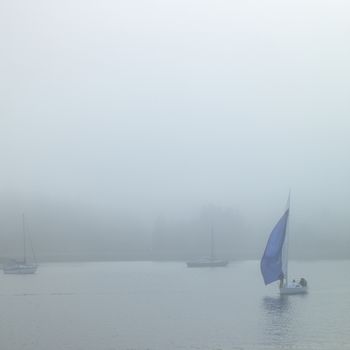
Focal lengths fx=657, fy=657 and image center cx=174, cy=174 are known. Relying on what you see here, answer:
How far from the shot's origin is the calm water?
36438mm

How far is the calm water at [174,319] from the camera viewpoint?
120 ft

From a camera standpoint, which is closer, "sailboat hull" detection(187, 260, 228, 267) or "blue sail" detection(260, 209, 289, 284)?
"blue sail" detection(260, 209, 289, 284)

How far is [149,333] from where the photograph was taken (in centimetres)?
4044

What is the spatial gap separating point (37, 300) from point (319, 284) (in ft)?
125

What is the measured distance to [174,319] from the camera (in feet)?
157

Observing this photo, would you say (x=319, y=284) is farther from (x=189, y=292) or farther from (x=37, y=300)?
(x=37, y=300)

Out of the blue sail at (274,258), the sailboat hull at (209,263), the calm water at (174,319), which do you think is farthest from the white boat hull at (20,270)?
the blue sail at (274,258)

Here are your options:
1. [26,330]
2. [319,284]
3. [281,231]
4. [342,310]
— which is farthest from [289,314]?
[319,284]

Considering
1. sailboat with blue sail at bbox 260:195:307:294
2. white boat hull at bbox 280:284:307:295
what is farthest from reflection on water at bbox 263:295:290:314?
sailboat with blue sail at bbox 260:195:307:294

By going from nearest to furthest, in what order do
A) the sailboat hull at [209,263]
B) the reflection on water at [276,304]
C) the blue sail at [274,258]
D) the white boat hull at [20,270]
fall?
the reflection on water at [276,304], the blue sail at [274,258], the white boat hull at [20,270], the sailboat hull at [209,263]

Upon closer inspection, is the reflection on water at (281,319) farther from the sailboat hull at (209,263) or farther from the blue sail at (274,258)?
the sailboat hull at (209,263)

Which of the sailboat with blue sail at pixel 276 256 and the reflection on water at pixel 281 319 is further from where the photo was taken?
the sailboat with blue sail at pixel 276 256

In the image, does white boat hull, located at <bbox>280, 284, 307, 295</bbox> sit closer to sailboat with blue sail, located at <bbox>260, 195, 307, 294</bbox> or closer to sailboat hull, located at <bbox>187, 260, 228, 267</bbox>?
sailboat with blue sail, located at <bbox>260, 195, 307, 294</bbox>

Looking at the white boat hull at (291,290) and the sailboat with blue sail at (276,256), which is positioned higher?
the sailboat with blue sail at (276,256)
